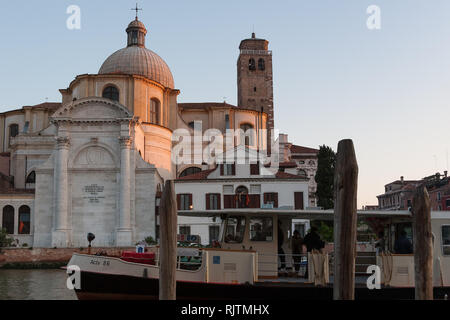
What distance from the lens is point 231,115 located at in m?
52.1

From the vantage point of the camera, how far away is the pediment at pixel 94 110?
129 ft

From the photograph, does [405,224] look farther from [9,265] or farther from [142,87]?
[142,87]

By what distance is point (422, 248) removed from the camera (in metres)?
9.71

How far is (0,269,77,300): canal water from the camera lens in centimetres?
1905

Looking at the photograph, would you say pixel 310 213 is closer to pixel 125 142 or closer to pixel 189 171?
pixel 125 142

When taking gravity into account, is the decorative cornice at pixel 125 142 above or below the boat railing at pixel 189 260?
above

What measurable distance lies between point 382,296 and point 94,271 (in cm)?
752

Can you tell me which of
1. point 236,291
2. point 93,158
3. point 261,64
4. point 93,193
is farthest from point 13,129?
point 236,291

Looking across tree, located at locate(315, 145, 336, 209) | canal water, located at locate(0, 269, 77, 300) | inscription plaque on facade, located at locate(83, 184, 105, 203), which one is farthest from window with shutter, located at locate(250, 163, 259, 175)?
canal water, located at locate(0, 269, 77, 300)

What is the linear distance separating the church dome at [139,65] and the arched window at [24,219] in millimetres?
15170

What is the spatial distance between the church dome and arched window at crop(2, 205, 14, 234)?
618 inches

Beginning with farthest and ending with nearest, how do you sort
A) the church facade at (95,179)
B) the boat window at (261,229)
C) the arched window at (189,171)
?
the arched window at (189,171)
the church facade at (95,179)
the boat window at (261,229)

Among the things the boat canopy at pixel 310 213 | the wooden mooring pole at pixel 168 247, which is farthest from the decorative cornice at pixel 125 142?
the wooden mooring pole at pixel 168 247

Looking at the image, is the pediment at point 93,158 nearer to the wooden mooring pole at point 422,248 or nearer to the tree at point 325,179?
the tree at point 325,179
